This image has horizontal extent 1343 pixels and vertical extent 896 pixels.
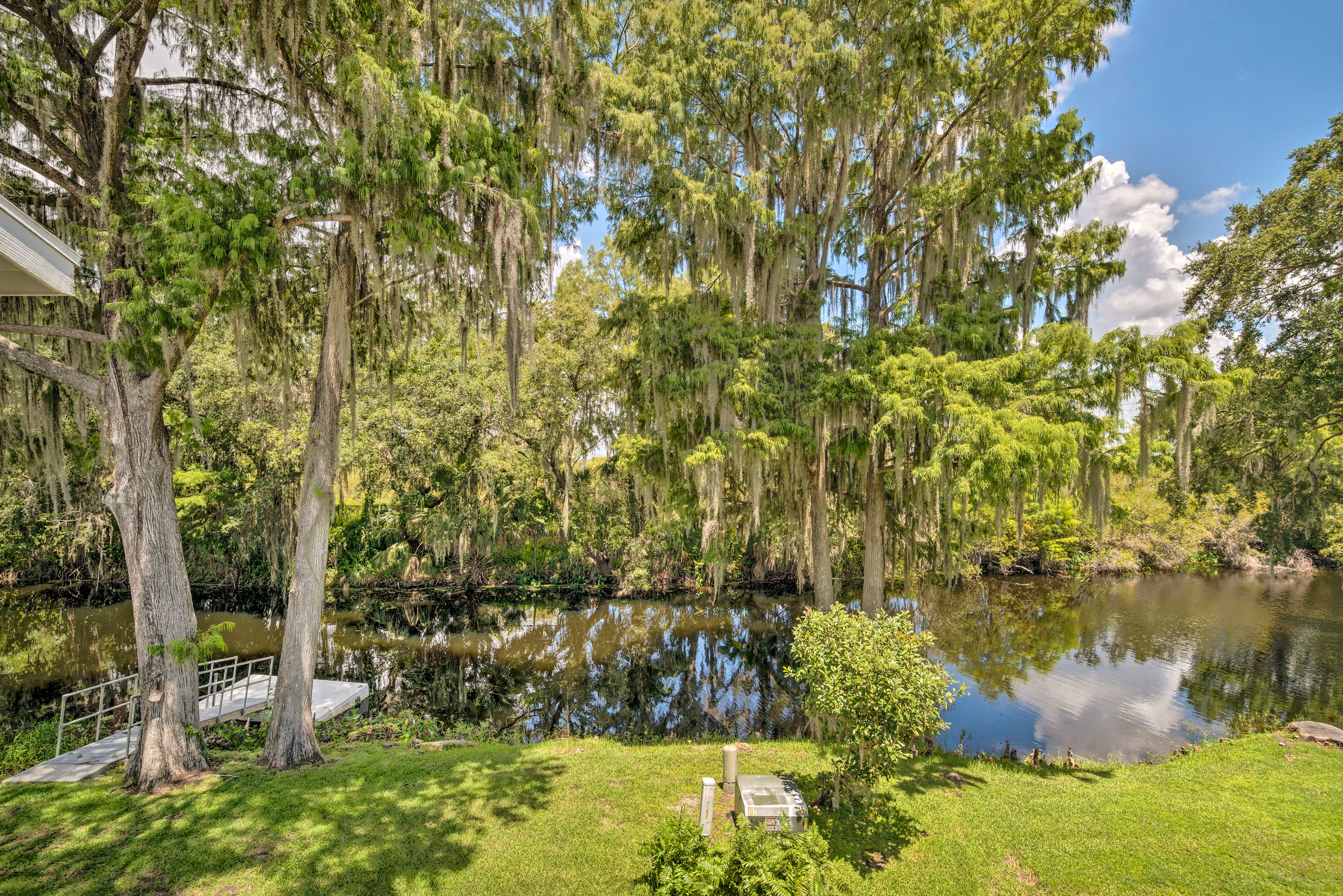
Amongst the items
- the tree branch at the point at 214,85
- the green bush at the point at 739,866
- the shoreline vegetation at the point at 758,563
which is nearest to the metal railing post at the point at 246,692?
the green bush at the point at 739,866

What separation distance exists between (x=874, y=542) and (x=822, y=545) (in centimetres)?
100

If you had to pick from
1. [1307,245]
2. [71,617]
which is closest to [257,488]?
[71,617]

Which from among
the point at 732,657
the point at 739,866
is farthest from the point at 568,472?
the point at 739,866

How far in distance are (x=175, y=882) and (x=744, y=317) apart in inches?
404

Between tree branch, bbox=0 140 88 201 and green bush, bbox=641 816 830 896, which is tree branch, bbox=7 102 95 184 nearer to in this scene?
tree branch, bbox=0 140 88 201

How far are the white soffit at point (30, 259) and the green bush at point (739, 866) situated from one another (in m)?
5.81

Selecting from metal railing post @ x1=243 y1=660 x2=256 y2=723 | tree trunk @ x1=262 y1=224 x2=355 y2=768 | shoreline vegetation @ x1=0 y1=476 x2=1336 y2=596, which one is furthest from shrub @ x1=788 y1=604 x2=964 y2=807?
shoreline vegetation @ x1=0 y1=476 x2=1336 y2=596

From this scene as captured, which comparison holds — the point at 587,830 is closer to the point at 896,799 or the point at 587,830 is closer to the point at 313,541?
the point at 896,799

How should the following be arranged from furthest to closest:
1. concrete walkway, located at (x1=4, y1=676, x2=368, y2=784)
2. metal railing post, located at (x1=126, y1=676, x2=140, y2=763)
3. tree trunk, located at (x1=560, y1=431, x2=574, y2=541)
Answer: tree trunk, located at (x1=560, y1=431, x2=574, y2=541) → metal railing post, located at (x1=126, y1=676, x2=140, y2=763) → concrete walkway, located at (x1=4, y1=676, x2=368, y2=784)

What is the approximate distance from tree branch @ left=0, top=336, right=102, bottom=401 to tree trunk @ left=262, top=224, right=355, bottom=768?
1892 mm

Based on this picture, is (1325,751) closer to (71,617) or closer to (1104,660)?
(1104,660)

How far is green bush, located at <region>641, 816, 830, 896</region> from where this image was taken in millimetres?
3447

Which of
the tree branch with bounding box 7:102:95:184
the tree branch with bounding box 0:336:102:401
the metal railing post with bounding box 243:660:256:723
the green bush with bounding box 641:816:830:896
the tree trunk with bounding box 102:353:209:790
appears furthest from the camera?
the metal railing post with bounding box 243:660:256:723

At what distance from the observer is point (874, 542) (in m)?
10.6
